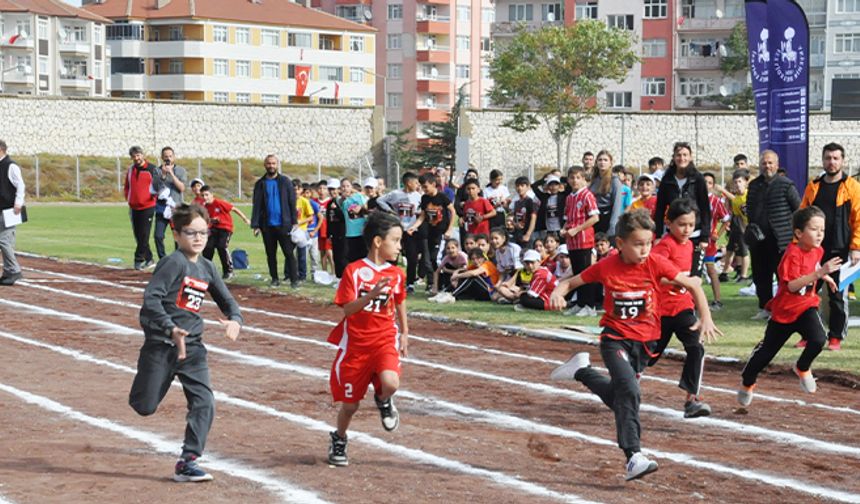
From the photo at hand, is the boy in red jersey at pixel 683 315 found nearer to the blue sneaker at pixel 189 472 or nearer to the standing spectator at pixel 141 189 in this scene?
the blue sneaker at pixel 189 472

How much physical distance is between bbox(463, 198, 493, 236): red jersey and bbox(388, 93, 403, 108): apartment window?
357ft

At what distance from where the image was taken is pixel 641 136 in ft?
263

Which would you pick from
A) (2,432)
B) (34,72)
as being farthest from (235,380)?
(34,72)

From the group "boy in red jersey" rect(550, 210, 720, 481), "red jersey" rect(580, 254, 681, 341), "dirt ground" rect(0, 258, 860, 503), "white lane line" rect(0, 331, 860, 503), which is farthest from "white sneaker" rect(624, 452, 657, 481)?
"red jersey" rect(580, 254, 681, 341)

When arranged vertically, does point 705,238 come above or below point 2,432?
above

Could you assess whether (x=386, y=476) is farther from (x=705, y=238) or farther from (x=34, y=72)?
(x=34, y=72)

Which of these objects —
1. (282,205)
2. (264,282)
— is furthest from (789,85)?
(264,282)

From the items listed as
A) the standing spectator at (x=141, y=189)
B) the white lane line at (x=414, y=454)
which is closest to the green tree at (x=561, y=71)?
the standing spectator at (x=141, y=189)

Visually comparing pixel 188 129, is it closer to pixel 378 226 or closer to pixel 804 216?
pixel 804 216

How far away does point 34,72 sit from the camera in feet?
418

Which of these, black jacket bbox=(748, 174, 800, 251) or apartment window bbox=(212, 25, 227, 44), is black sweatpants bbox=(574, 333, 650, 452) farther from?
apartment window bbox=(212, 25, 227, 44)

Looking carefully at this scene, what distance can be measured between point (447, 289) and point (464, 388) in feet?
26.9

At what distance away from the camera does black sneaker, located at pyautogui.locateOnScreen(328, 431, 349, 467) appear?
28.1 ft

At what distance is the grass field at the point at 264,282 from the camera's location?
47.7ft
